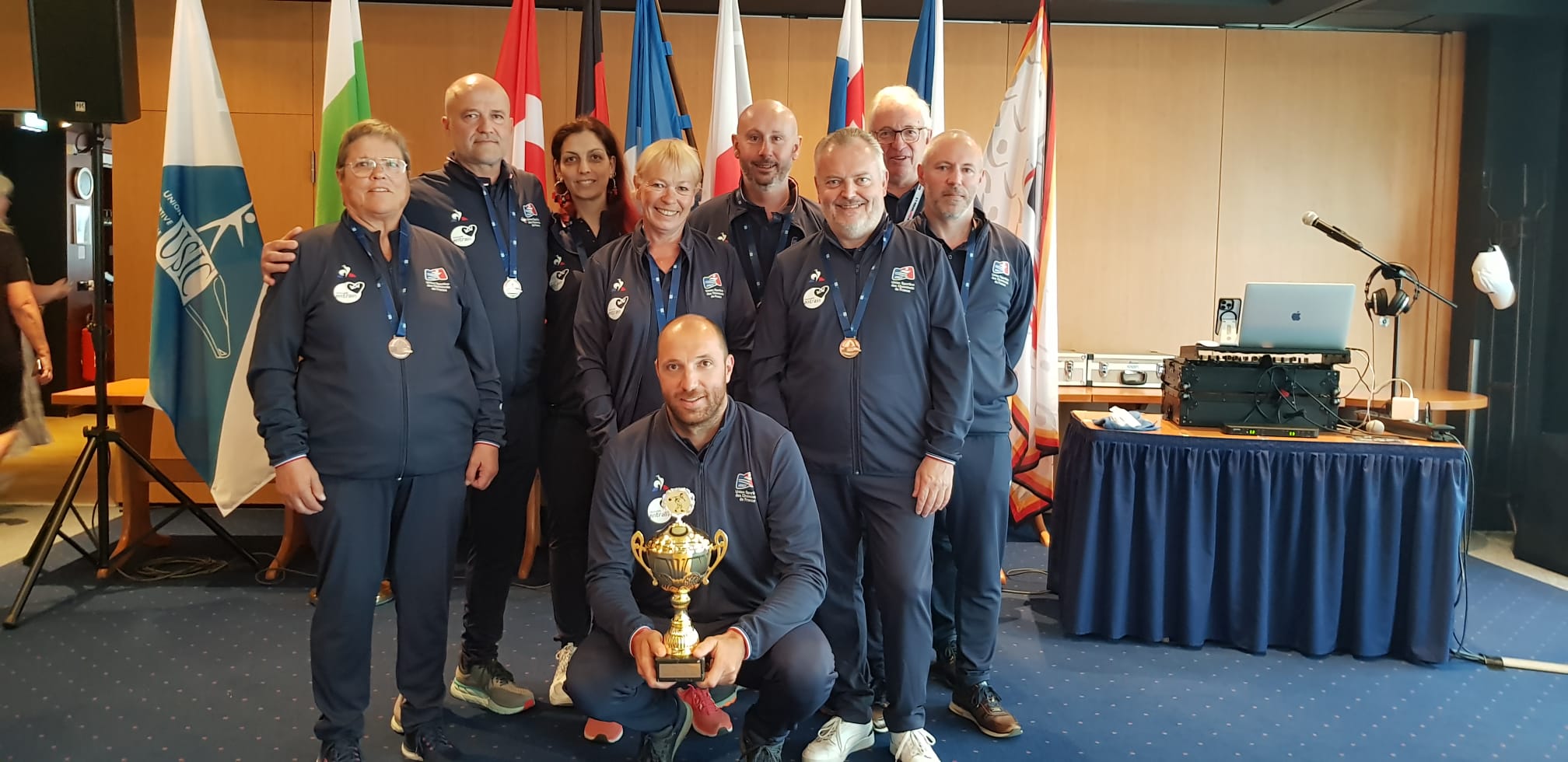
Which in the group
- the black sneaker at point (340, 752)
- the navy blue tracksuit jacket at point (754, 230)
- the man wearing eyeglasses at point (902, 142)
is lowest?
the black sneaker at point (340, 752)

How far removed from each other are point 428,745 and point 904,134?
7.59 feet

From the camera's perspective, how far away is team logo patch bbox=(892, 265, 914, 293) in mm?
2428

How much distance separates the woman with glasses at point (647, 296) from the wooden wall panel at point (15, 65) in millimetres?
4841

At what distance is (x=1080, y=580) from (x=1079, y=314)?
7.88 feet

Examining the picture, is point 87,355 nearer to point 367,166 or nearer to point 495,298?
point 495,298

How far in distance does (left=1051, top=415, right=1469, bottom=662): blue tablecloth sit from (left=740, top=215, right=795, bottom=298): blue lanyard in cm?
140

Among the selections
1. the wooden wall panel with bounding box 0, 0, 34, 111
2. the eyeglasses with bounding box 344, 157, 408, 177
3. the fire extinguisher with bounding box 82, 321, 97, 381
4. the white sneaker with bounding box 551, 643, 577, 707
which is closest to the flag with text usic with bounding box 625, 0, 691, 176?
the eyeglasses with bounding box 344, 157, 408, 177

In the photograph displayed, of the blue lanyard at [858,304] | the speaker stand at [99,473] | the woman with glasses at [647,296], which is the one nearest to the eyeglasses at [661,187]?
the woman with glasses at [647,296]

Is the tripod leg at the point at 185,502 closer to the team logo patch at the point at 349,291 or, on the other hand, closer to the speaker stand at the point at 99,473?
the speaker stand at the point at 99,473

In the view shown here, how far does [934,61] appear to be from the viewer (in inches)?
171

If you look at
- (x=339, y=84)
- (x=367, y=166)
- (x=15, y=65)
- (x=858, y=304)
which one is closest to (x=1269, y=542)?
(x=858, y=304)

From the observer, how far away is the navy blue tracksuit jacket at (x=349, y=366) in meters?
2.19

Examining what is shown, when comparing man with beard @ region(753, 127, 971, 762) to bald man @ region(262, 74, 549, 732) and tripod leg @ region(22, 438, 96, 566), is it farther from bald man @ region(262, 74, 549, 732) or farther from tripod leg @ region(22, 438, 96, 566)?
A: tripod leg @ region(22, 438, 96, 566)

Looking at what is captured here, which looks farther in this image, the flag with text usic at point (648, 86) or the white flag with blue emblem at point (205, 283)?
the flag with text usic at point (648, 86)
